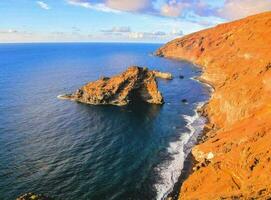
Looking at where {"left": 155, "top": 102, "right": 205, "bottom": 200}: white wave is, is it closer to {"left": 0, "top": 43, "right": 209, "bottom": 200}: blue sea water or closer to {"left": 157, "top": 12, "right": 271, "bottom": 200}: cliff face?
{"left": 0, "top": 43, "right": 209, "bottom": 200}: blue sea water

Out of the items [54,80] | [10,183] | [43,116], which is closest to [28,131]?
[43,116]

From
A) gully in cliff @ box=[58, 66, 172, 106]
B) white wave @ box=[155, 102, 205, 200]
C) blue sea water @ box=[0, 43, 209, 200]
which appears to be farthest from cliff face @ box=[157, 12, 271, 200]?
gully in cliff @ box=[58, 66, 172, 106]

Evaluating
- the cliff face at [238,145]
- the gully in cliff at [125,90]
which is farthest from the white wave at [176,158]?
the gully in cliff at [125,90]

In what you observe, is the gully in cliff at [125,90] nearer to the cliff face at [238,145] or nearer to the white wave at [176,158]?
the cliff face at [238,145]

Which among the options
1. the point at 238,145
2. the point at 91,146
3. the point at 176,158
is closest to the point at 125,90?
the point at 91,146

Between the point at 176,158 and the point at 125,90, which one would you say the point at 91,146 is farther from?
the point at 125,90
